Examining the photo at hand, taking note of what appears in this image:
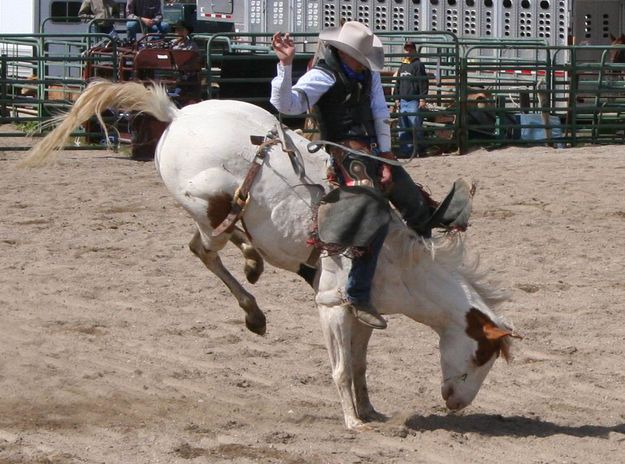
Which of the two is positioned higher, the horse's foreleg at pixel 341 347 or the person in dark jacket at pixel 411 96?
the person in dark jacket at pixel 411 96

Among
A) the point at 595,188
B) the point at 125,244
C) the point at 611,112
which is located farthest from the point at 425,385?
the point at 611,112

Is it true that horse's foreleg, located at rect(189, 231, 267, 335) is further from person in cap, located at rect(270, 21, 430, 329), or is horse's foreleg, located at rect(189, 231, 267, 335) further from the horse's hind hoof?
person in cap, located at rect(270, 21, 430, 329)

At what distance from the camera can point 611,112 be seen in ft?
51.6

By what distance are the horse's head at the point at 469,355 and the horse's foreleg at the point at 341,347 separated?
0.42 metres

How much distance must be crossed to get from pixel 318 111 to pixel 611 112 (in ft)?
36.2

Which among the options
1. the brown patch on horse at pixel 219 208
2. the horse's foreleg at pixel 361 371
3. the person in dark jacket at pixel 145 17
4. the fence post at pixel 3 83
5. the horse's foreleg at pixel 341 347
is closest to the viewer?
the horse's foreleg at pixel 341 347

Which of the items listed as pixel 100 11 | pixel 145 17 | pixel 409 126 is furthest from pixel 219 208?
pixel 100 11

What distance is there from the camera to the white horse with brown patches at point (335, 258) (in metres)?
5.35

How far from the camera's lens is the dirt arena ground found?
16.4 ft

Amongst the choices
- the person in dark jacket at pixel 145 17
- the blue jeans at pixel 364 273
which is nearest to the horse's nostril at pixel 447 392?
the blue jeans at pixel 364 273

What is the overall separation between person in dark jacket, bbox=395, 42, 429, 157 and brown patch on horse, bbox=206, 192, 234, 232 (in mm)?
9091

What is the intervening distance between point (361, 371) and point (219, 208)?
0.99m

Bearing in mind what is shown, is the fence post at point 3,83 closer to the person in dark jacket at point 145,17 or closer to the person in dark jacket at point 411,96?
the person in dark jacket at point 145,17

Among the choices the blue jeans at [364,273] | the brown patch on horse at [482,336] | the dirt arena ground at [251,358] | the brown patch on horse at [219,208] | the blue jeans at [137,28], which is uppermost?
the blue jeans at [137,28]
